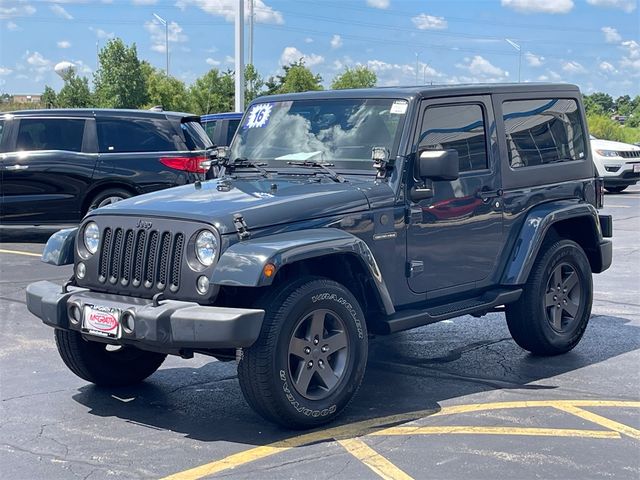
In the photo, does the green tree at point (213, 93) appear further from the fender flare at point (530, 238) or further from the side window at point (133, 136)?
the fender flare at point (530, 238)

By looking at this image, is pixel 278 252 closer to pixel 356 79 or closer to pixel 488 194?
pixel 488 194

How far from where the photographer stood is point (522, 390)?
5938 millimetres

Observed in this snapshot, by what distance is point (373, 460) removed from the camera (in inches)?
182

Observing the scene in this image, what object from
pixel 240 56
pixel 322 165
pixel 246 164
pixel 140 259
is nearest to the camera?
pixel 140 259

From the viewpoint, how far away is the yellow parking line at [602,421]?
201 inches

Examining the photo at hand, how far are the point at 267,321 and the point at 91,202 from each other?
8034 millimetres

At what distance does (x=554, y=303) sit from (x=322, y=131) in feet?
7.25

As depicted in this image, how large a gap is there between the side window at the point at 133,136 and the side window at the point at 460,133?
681cm

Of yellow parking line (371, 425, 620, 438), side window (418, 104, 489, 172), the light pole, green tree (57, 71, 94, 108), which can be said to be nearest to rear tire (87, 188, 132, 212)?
side window (418, 104, 489, 172)

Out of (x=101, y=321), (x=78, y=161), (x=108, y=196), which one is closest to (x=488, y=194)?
(x=101, y=321)

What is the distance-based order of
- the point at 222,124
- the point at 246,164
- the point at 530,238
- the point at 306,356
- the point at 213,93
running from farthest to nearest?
the point at 213,93 < the point at 222,124 < the point at 530,238 < the point at 246,164 < the point at 306,356

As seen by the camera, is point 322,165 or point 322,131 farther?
point 322,131

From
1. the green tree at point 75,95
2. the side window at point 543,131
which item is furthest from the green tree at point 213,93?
the side window at point 543,131

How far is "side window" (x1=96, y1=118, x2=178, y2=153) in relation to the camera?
12.4 m
